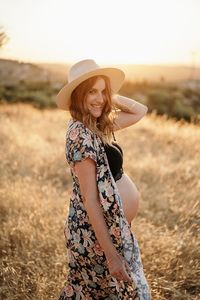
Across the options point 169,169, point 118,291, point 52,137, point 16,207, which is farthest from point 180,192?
point 52,137

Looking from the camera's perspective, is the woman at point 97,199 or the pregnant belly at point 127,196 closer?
the woman at point 97,199

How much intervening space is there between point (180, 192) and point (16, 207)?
8.23ft

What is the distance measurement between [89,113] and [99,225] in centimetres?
64

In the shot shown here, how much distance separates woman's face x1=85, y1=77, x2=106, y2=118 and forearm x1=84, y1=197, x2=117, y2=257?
0.52 m

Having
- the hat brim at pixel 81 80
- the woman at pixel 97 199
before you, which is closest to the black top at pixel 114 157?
the woman at pixel 97 199

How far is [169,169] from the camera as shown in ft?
25.0

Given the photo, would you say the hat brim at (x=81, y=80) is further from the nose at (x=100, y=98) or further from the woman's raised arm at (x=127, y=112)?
the woman's raised arm at (x=127, y=112)

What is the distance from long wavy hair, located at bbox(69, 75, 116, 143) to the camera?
8.43 ft

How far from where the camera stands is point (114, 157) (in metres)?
2.65

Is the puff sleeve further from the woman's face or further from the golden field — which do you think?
the golden field

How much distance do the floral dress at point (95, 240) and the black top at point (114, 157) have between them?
0.09 m

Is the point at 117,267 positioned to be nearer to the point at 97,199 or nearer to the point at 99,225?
the point at 99,225

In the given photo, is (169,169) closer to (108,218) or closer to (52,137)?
(52,137)

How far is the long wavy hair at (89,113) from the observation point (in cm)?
257
